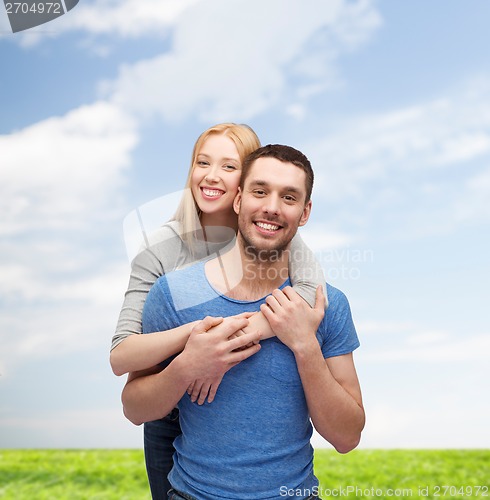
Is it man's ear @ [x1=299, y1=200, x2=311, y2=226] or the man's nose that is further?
man's ear @ [x1=299, y1=200, x2=311, y2=226]

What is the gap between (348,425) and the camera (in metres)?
1.76

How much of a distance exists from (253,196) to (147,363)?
52 cm

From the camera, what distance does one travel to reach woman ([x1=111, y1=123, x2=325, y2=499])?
6.70 ft

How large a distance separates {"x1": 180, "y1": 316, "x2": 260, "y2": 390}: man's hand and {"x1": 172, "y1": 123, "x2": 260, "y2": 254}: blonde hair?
0.66 metres

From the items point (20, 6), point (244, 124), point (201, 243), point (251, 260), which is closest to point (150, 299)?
point (251, 260)

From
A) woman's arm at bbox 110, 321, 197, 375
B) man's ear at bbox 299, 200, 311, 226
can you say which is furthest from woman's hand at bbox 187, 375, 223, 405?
man's ear at bbox 299, 200, 311, 226

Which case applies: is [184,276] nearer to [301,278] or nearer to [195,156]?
[301,278]

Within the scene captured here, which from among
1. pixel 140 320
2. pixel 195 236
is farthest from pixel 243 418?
pixel 195 236

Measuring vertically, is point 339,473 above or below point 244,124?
below

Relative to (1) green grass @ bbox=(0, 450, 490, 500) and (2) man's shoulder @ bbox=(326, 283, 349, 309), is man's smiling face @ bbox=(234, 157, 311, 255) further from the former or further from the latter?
(1) green grass @ bbox=(0, 450, 490, 500)

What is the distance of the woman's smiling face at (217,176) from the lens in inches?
86.4

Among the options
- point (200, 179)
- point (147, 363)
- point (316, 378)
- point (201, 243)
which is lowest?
point (316, 378)

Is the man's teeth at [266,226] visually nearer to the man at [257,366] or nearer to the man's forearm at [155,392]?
the man at [257,366]

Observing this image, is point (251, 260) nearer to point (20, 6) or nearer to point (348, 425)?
point (348, 425)
